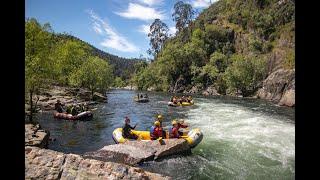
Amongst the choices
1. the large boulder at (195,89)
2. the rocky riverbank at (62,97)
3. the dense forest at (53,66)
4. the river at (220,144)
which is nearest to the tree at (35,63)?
the dense forest at (53,66)

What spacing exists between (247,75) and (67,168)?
6477cm

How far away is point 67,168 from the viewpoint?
9.09m

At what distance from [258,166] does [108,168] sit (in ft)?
29.0

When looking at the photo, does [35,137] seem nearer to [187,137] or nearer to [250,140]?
[187,137]

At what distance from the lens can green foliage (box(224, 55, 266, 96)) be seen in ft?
229

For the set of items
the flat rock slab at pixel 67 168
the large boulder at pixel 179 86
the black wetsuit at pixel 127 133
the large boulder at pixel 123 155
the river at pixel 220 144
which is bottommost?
the river at pixel 220 144

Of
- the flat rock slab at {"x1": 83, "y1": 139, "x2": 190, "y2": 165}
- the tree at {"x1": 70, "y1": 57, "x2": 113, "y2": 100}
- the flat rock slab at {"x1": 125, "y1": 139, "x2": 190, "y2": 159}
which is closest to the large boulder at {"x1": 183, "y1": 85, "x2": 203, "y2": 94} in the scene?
the tree at {"x1": 70, "y1": 57, "x2": 113, "y2": 100}

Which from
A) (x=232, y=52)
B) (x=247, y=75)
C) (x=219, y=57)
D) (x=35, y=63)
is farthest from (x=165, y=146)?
(x=232, y=52)

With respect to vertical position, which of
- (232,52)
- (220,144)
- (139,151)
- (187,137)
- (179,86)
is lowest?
(220,144)

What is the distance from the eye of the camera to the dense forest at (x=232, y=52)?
7156cm

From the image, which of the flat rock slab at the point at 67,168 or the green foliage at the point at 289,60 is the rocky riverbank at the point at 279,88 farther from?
the flat rock slab at the point at 67,168

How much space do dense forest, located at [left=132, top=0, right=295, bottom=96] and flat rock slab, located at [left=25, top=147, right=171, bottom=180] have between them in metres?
62.8
